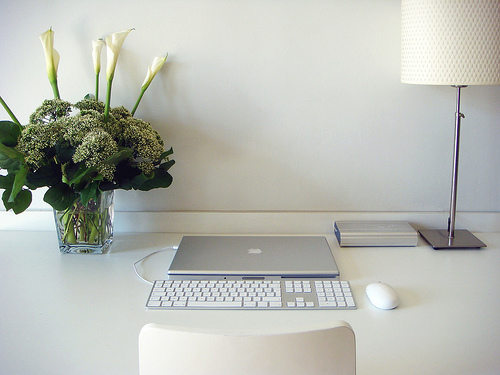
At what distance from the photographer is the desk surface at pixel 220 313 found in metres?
0.97

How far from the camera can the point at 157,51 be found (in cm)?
148

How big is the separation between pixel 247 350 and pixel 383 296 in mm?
475

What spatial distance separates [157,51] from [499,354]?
1143 millimetres

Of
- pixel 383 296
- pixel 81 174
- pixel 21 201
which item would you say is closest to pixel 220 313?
pixel 383 296

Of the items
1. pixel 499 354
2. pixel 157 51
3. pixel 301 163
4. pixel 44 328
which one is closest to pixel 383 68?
pixel 301 163

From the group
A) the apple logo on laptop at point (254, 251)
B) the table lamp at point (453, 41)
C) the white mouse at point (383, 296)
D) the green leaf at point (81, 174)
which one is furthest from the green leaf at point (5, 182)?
the table lamp at point (453, 41)

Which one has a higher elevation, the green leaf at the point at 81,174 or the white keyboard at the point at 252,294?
the green leaf at the point at 81,174

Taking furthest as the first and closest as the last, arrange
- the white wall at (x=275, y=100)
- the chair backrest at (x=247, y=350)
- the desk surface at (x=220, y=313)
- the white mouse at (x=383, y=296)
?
the white wall at (x=275, y=100) → the white mouse at (x=383, y=296) → the desk surface at (x=220, y=313) → the chair backrest at (x=247, y=350)

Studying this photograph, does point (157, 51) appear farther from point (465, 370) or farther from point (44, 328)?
point (465, 370)

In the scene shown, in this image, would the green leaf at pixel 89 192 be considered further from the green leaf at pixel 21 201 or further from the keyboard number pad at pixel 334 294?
the keyboard number pad at pixel 334 294

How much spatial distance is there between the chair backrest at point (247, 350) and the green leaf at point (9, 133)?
708 millimetres

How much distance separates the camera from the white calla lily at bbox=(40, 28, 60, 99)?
1.38 metres

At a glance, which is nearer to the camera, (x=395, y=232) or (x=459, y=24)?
(x=459, y=24)

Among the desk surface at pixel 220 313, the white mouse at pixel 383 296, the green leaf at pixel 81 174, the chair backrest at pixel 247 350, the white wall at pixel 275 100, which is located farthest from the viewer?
the white wall at pixel 275 100
